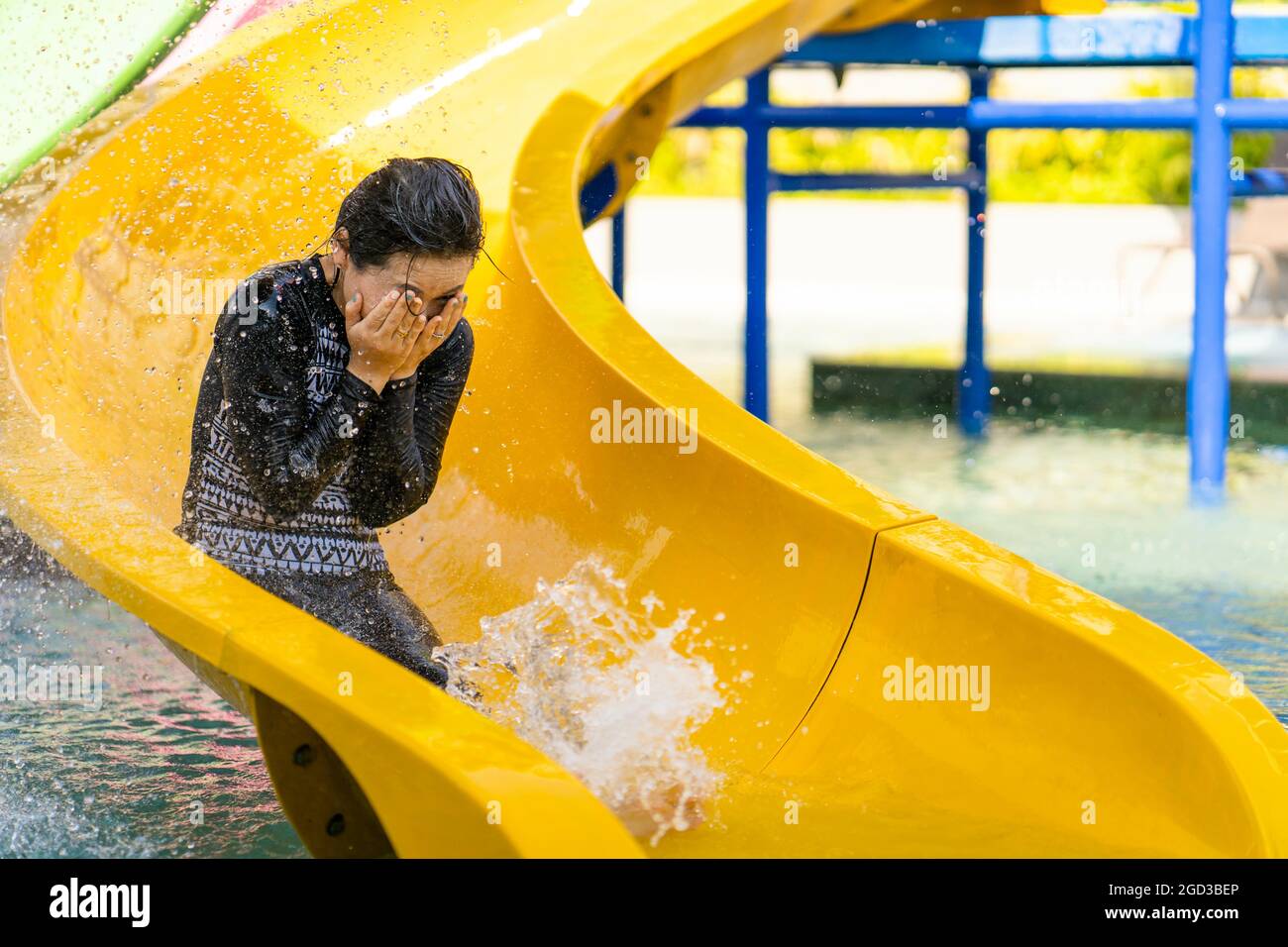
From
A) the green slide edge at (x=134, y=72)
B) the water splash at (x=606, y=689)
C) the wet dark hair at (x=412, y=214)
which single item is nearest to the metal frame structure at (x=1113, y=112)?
the green slide edge at (x=134, y=72)

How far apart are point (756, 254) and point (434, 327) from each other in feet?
8.72

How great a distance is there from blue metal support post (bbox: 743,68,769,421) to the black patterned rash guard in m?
2.32

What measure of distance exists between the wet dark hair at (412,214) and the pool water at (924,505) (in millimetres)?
623

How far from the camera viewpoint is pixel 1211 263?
12.5ft

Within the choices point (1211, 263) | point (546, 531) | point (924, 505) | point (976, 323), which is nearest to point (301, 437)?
point (546, 531)

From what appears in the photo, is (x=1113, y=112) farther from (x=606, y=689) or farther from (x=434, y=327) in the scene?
(x=434, y=327)

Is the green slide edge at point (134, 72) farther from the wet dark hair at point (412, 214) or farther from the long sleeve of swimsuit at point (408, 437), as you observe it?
the wet dark hair at point (412, 214)

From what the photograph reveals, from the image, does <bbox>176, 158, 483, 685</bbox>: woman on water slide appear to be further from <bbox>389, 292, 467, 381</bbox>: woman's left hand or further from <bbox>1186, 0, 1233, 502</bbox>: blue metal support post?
<bbox>1186, 0, 1233, 502</bbox>: blue metal support post

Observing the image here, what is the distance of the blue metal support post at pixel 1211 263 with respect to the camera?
378cm

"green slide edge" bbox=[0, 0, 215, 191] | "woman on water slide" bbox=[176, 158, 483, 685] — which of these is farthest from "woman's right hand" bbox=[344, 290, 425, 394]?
"green slide edge" bbox=[0, 0, 215, 191]

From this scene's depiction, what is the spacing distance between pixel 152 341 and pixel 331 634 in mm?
1490

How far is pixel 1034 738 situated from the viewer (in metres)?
1.82
